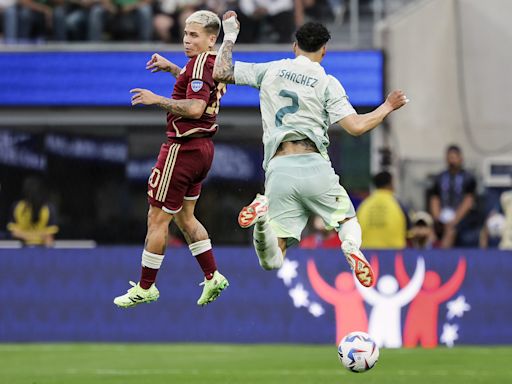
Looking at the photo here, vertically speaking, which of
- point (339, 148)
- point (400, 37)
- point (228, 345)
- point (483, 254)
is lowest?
point (228, 345)

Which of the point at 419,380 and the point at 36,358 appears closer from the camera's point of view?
the point at 419,380

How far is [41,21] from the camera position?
20938mm

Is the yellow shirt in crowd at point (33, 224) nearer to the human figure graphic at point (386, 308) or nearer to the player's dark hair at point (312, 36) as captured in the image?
the human figure graphic at point (386, 308)

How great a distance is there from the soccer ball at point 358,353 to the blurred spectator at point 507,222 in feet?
23.2

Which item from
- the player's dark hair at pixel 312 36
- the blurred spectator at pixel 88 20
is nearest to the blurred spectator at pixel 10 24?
the blurred spectator at pixel 88 20

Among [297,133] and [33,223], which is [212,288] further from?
[33,223]

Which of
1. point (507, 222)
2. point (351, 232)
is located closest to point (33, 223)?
point (507, 222)

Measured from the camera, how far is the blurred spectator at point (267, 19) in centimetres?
2045

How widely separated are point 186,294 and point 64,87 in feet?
16.1

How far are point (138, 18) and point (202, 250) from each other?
965 centimetres

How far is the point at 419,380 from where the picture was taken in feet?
42.6

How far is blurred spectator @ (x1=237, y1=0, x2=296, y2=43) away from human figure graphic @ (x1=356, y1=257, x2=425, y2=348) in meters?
4.94

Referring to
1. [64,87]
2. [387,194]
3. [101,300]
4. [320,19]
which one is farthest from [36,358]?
[320,19]

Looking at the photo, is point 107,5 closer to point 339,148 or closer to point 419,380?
point 339,148
